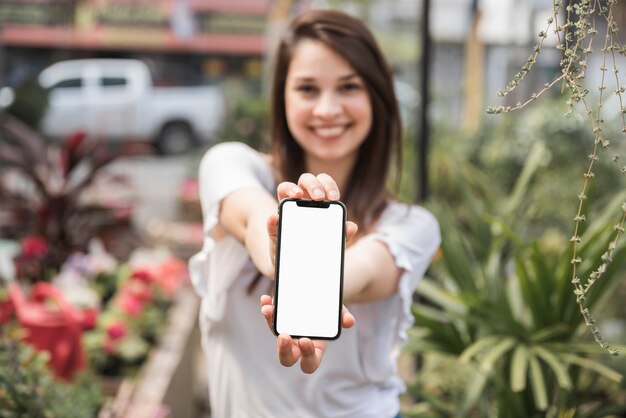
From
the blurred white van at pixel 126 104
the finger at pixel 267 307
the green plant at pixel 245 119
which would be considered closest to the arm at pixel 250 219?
the finger at pixel 267 307

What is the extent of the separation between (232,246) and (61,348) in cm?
149

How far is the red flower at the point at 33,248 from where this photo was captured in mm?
4227

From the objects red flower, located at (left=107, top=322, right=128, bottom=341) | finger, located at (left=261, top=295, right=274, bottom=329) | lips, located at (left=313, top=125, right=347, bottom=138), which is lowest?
red flower, located at (left=107, top=322, right=128, bottom=341)

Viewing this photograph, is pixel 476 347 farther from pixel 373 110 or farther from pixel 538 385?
pixel 373 110

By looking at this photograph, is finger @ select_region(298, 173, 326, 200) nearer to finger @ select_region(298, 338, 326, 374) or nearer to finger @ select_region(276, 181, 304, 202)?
finger @ select_region(276, 181, 304, 202)

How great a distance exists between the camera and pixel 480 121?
22.6 ft

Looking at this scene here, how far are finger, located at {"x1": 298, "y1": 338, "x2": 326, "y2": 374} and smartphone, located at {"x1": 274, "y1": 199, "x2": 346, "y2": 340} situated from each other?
0.04 ft

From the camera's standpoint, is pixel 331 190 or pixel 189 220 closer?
pixel 331 190

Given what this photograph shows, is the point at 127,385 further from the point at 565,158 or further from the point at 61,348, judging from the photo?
the point at 565,158

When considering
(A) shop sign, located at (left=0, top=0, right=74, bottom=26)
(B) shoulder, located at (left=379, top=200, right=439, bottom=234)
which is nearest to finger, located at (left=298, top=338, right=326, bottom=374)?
(B) shoulder, located at (left=379, top=200, right=439, bottom=234)

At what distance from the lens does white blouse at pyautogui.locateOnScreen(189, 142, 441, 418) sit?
1.70 m

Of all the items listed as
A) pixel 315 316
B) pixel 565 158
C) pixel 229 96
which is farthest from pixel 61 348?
pixel 229 96

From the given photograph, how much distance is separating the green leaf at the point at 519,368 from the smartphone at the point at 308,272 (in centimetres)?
122

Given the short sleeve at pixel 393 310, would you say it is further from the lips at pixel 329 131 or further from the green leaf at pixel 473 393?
the green leaf at pixel 473 393
